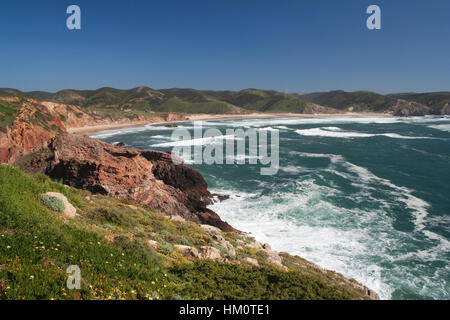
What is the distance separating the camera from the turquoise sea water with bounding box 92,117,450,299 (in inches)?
581

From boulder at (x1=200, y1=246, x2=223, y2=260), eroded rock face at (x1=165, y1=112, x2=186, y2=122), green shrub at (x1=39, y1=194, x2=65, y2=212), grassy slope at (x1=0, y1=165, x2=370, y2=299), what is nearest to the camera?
grassy slope at (x1=0, y1=165, x2=370, y2=299)

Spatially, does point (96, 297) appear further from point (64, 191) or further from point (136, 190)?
point (136, 190)

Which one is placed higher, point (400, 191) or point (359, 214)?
point (400, 191)

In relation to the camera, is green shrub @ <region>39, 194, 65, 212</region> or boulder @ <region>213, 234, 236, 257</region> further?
boulder @ <region>213, 234, 236, 257</region>

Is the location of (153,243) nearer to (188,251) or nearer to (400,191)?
(188,251)

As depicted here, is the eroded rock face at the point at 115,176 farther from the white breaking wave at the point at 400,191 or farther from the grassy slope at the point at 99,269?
the white breaking wave at the point at 400,191

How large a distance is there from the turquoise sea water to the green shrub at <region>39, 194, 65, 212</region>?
1292 cm

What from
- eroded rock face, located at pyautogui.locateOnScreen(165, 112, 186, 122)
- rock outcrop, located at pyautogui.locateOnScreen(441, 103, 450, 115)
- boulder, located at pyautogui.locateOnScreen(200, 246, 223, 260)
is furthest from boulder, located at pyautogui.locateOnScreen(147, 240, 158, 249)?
rock outcrop, located at pyautogui.locateOnScreen(441, 103, 450, 115)

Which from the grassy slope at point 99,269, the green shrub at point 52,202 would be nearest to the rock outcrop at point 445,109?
the grassy slope at point 99,269

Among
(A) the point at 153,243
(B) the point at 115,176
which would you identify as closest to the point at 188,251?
(A) the point at 153,243

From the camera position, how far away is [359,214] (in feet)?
71.2

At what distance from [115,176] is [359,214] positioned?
19.9m

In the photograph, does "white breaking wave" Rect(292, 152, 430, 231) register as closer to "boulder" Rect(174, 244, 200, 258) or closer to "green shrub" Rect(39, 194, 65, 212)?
"boulder" Rect(174, 244, 200, 258)

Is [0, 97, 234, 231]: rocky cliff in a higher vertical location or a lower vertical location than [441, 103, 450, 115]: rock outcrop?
lower
